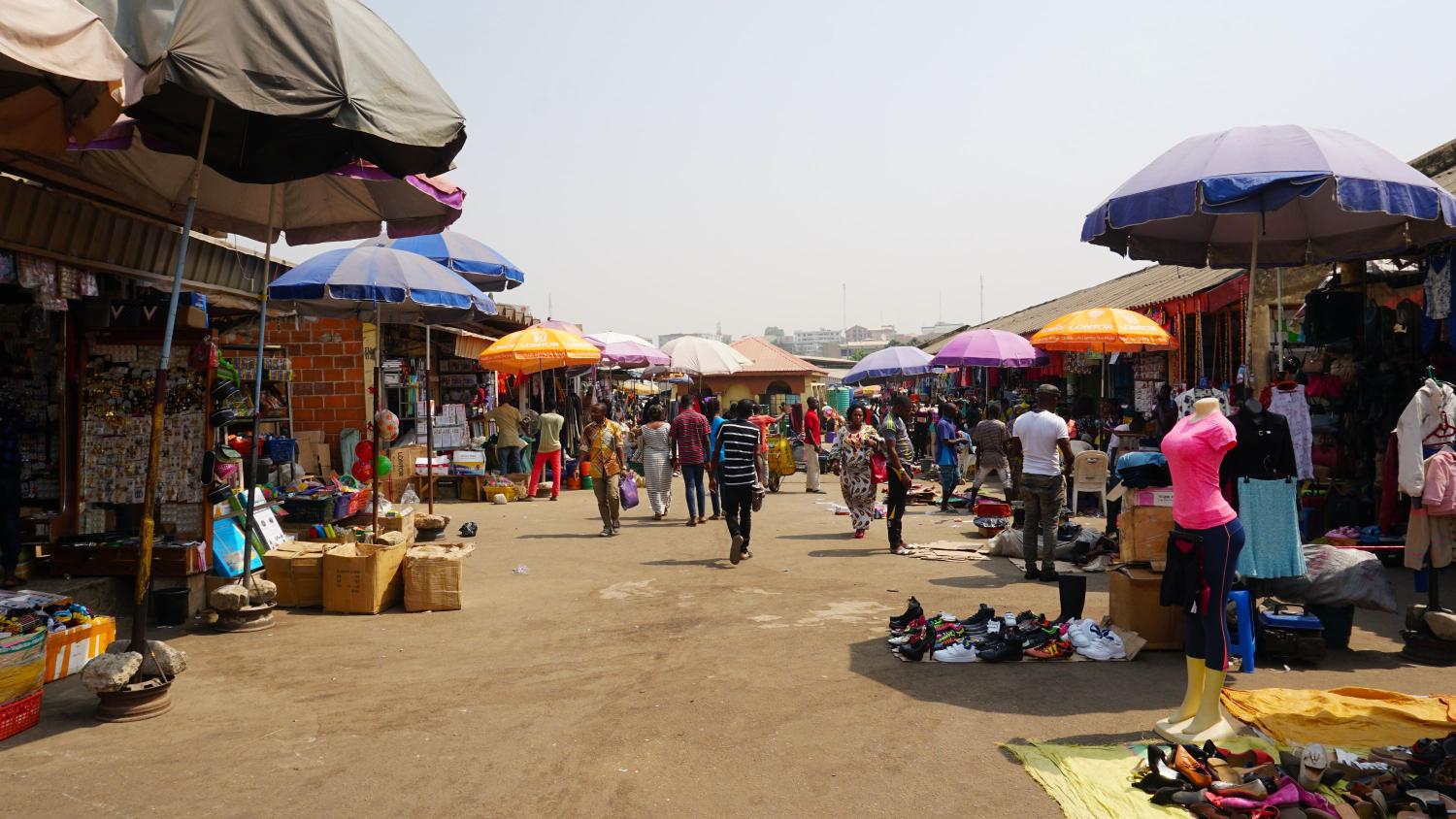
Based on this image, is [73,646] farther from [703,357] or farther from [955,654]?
[703,357]

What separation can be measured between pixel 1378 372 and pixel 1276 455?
4348 millimetres

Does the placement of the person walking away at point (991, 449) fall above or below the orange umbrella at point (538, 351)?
below

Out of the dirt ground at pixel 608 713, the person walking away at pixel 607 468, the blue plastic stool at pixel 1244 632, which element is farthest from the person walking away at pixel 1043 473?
the person walking away at pixel 607 468

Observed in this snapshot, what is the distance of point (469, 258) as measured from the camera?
15.7m

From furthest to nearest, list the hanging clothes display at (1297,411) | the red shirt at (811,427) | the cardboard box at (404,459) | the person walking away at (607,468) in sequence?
1. the red shirt at (811,427)
2. the cardboard box at (404,459)
3. the person walking away at (607,468)
4. the hanging clothes display at (1297,411)

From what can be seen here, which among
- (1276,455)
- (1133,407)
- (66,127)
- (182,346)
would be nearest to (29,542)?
(182,346)

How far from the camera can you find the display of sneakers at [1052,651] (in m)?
6.61

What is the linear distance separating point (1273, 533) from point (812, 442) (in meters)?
12.7

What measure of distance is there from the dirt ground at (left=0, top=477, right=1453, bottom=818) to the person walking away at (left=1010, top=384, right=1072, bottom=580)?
0.53 m

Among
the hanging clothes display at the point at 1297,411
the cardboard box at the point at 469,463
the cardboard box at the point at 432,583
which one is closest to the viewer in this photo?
the cardboard box at the point at 432,583

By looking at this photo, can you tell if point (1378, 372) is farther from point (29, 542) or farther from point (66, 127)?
point (29, 542)

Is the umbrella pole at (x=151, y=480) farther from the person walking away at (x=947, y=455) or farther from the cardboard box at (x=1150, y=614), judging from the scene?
the person walking away at (x=947, y=455)

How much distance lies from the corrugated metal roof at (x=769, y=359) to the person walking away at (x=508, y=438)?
74.5 feet

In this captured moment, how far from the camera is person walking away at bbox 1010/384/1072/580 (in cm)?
934
